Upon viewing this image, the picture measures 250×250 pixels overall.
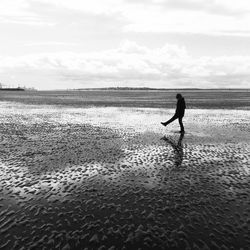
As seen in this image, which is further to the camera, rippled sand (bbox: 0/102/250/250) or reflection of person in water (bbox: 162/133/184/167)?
reflection of person in water (bbox: 162/133/184/167)

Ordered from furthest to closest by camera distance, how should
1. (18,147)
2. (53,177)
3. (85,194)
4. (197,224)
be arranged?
(18,147), (53,177), (85,194), (197,224)

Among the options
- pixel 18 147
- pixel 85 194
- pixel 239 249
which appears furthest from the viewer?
pixel 18 147

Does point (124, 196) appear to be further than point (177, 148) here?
No

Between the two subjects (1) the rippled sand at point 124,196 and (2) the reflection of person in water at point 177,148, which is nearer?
(1) the rippled sand at point 124,196

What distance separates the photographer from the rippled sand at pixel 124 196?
374 inches

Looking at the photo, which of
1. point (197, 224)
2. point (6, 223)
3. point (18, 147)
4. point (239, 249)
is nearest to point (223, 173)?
point (197, 224)

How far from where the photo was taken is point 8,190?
13.4 meters

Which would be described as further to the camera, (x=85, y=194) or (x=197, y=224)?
(x=85, y=194)

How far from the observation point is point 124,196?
1279 cm

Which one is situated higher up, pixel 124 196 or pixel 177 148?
pixel 177 148

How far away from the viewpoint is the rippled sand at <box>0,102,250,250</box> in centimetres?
950

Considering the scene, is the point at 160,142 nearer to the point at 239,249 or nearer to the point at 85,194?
the point at 85,194

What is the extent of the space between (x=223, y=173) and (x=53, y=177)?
9.90 m

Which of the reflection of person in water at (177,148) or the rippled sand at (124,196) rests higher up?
the reflection of person in water at (177,148)
